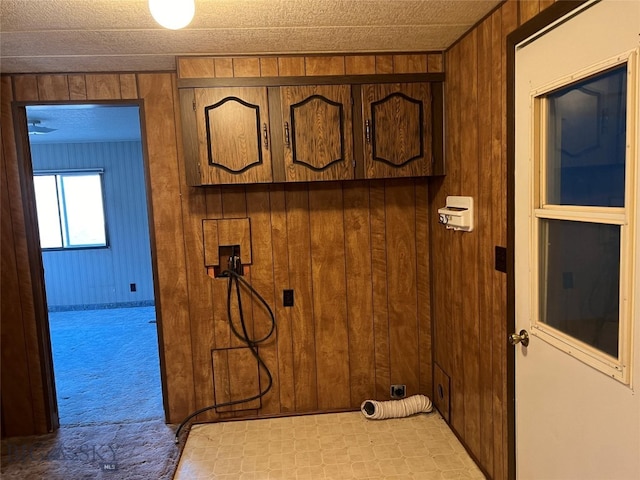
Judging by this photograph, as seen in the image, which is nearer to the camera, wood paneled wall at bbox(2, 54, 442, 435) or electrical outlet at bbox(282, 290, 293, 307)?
wood paneled wall at bbox(2, 54, 442, 435)

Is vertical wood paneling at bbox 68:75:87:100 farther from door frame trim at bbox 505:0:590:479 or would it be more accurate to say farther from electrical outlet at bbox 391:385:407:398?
electrical outlet at bbox 391:385:407:398

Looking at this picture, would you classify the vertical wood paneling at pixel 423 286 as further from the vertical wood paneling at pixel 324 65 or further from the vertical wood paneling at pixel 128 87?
the vertical wood paneling at pixel 128 87

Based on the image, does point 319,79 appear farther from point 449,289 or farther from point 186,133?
point 449,289

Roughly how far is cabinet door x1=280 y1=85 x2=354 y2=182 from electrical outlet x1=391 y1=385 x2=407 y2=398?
4.97ft

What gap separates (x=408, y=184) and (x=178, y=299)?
1.68m

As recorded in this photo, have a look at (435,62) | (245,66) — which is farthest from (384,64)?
(245,66)

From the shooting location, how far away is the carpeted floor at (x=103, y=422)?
8.02 ft

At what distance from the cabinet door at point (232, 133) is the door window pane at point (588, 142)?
4.89ft

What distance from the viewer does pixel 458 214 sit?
2264 mm

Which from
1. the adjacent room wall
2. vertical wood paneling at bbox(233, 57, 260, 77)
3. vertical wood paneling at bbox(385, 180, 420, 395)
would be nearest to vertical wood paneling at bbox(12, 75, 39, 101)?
vertical wood paneling at bbox(233, 57, 260, 77)

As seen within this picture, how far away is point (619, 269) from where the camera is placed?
4.15 ft

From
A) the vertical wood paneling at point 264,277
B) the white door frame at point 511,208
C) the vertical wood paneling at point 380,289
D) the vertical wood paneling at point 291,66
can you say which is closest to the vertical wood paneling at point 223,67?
the vertical wood paneling at point 291,66

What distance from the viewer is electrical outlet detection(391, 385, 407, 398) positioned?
2951 millimetres

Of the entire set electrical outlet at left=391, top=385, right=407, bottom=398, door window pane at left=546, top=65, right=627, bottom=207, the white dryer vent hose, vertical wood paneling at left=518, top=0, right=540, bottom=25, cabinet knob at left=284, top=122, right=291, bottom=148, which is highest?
vertical wood paneling at left=518, top=0, right=540, bottom=25
